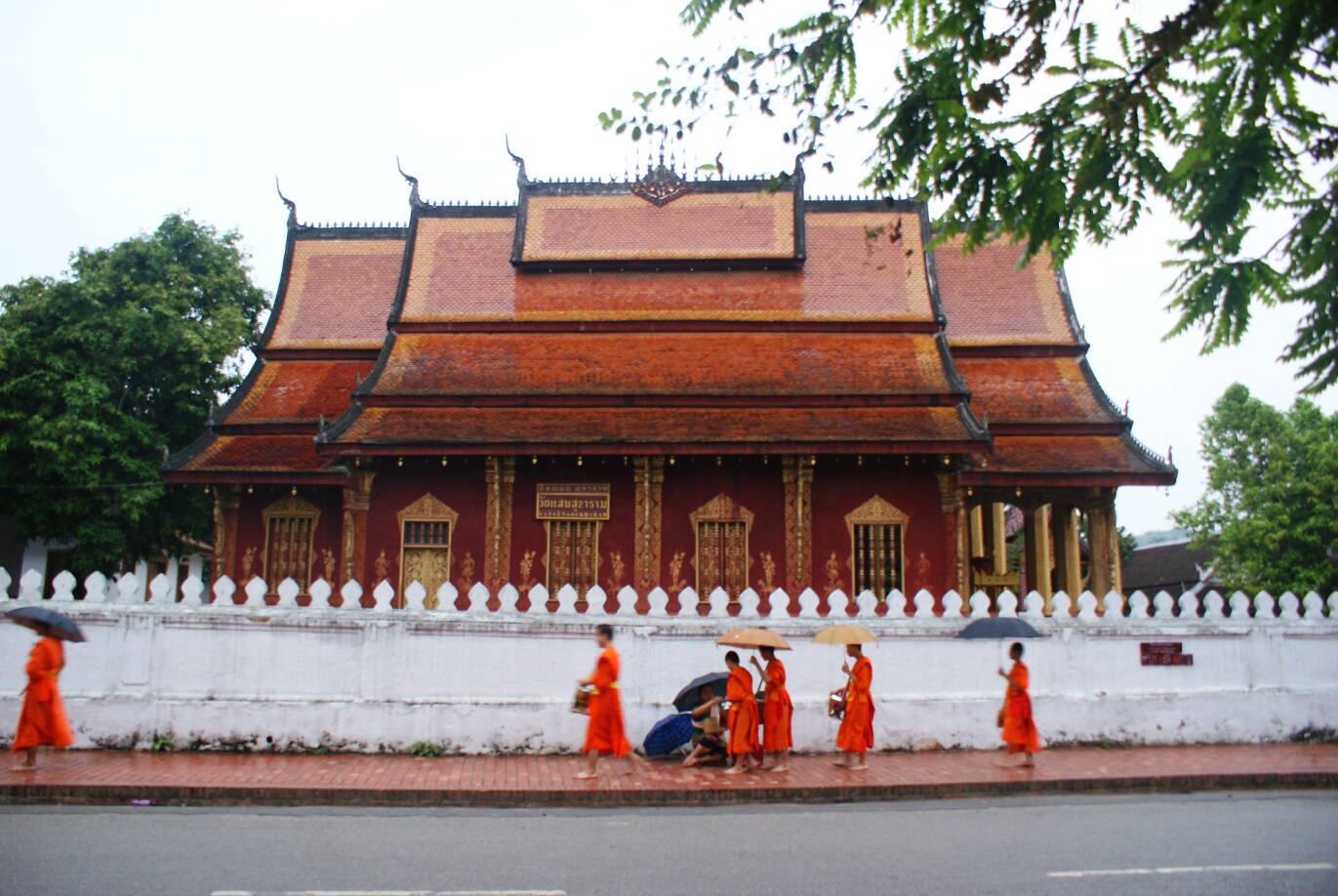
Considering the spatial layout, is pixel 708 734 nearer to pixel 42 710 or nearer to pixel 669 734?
pixel 669 734

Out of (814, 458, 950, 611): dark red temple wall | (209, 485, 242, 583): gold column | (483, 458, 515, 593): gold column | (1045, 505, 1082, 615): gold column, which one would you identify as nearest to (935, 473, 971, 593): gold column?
(814, 458, 950, 611): dark red temple wall

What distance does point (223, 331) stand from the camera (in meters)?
21.9

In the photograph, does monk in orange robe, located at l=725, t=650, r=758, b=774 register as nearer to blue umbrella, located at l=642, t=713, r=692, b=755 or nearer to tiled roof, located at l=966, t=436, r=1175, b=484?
blue umbrella, located at l=642, t=713, r=692, b=755

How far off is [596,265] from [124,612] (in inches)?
445

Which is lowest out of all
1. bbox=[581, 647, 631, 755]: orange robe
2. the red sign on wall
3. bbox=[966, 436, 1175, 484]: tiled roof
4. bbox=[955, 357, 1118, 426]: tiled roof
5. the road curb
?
the road curb

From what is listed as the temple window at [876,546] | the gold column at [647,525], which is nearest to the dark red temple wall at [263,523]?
the gold column at [647,525]

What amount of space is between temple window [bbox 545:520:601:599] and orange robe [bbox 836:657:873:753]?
7.13 meters

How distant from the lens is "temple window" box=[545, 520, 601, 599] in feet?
52.3

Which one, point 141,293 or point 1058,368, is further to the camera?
point 141,293

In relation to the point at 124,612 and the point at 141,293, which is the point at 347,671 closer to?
the point at 124,612

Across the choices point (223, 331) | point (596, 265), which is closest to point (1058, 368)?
point (596, 265)

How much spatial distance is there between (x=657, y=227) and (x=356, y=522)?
793cm

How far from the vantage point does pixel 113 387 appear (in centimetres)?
2097

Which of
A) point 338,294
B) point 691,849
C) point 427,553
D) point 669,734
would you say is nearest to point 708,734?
point 669,734
